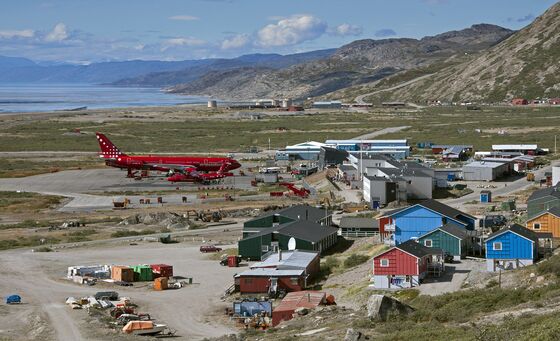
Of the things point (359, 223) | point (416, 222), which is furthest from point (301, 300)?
point (359, 223)

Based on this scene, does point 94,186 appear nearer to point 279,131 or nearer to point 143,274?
point 143,274

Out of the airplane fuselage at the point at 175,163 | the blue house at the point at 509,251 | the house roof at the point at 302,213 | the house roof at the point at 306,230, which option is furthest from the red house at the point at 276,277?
the airplane fuselage at the point at 175,163

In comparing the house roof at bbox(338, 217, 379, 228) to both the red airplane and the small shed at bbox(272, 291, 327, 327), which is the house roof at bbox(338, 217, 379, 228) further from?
the red airplane

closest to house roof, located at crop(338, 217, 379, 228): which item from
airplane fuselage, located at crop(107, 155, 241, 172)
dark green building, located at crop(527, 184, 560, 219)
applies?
dark green building, located at crop(527, 184, 560, 219)

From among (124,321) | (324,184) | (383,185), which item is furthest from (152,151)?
(124,321)

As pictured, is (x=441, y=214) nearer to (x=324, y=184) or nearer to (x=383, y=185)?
(x=383, y=185)

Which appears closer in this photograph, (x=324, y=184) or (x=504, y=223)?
(x=504, y=223)

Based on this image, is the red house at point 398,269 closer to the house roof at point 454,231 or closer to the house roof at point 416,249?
the house roof at point 416,249
